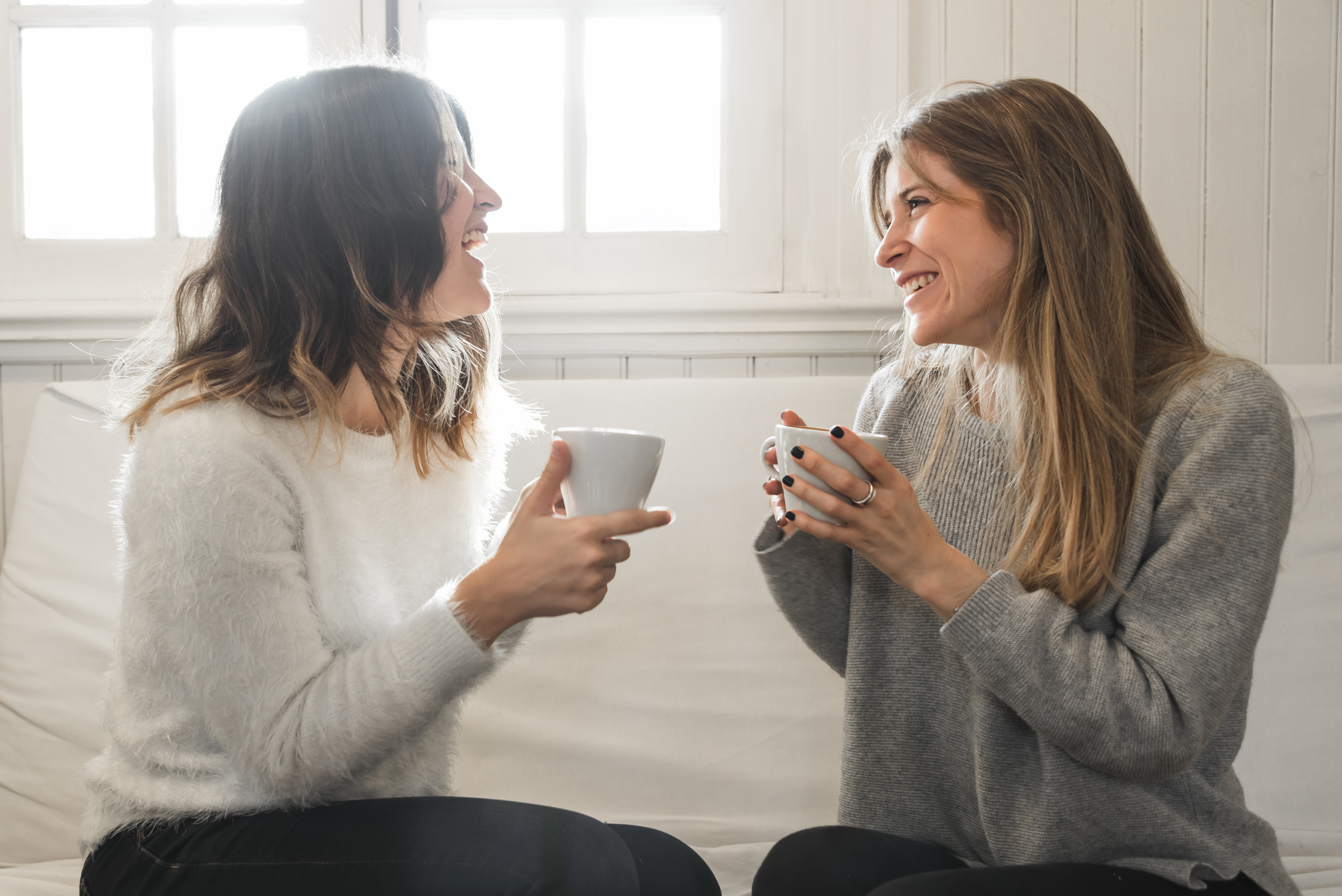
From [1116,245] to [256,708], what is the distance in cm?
90

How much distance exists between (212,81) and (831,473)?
1622 mm

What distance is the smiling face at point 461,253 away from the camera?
0.98 metres

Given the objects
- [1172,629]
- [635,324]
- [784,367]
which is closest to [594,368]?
[635,324]

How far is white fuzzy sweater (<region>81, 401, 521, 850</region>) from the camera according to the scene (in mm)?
741

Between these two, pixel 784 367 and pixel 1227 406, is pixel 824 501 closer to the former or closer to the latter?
pixel 1227 406

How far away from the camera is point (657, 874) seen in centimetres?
92

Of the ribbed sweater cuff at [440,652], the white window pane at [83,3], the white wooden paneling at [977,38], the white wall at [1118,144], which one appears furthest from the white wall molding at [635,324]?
the ribbed sweater cuff at [440,652]

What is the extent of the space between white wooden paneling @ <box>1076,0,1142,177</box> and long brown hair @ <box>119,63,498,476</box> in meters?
1.26

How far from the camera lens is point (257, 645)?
2.45 ft

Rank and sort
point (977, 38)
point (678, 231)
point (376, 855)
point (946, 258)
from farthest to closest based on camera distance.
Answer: point (678, 231) < point (977, 38) < point (946, 258) < point (376, 855)

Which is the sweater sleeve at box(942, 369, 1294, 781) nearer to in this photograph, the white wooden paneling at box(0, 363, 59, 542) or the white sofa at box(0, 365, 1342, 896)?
the white sofa at box(0, 365, 1342, 896)

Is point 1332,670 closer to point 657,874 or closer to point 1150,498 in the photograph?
point 1150,498

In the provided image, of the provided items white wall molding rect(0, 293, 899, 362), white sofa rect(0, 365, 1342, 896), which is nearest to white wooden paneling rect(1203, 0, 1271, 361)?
white sofa rect(0, 365, 1342, 896)

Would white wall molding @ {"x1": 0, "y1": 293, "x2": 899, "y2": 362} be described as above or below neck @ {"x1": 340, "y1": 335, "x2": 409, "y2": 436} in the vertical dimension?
above
